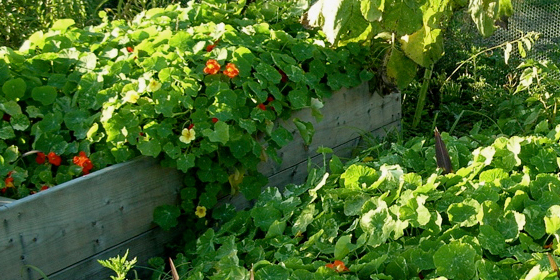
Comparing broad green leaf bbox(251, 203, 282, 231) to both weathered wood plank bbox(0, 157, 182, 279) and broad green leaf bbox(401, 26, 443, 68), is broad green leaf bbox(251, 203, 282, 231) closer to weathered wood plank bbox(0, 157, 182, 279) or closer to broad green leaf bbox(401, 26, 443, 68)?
weathered wood plank bbox(0, 157, 182, 279)

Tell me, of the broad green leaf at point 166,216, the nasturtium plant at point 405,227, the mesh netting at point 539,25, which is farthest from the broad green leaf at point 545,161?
the mesh netting at point 539,25

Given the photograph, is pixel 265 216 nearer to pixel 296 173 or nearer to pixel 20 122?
pixel 296 173

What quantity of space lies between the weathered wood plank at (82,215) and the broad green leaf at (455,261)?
118 centimetres

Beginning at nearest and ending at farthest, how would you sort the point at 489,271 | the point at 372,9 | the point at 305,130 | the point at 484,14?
the point at 489,271, the point at 305,130, the point at 372,9, the point at 484,14

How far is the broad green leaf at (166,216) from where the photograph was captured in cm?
254

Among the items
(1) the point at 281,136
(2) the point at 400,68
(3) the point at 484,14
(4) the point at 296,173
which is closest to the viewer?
(1) the point at 281,136

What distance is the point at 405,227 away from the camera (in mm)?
1895

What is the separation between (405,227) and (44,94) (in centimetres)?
150

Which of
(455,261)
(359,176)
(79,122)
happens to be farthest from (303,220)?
Answer: (79,122)

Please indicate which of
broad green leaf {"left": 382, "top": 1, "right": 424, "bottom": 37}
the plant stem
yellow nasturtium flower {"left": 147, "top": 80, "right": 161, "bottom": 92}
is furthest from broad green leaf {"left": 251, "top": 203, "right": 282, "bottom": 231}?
the plant stem

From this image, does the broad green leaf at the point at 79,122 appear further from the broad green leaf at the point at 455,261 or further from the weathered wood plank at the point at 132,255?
the broad green leaf at the point at 455,261

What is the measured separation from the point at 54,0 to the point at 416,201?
2.74 meters

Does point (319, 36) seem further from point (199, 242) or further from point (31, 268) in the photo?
point (31, 268)

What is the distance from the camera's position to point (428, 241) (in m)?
1.87
